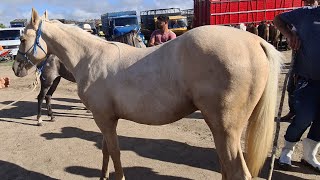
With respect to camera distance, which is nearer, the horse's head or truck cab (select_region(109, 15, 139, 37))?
the horse's head

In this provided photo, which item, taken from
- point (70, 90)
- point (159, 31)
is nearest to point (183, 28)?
point (70, 90)

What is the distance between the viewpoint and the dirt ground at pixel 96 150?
3.83 metres

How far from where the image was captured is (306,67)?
3.05 m

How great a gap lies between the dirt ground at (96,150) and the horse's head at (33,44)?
1.54 m

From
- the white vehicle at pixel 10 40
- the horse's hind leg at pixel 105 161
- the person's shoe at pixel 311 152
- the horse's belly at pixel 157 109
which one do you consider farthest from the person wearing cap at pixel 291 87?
the white vehicle at pixel 10 40

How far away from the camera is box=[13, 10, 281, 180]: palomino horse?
2.33 m

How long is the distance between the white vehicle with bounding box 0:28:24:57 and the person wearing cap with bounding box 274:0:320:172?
64.2 feet

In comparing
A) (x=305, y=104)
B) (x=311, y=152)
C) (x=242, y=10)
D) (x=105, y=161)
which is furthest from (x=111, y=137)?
(x=242, y=10)

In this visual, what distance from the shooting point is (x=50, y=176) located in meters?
3.89

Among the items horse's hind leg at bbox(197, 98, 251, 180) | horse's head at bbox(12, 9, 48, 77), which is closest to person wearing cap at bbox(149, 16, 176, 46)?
horse's head at bbox(12, 9, 48, 77)

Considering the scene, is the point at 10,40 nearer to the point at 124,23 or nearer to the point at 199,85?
the point at 124,23

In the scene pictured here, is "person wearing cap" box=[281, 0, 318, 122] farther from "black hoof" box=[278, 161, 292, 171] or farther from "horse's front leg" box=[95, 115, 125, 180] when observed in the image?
"horse's front leg" box=[95, 115, 125, 180]

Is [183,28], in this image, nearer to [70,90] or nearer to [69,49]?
[70,90]

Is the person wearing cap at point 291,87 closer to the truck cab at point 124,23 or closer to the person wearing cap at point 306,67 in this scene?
the person wearing cap at point 306,67
